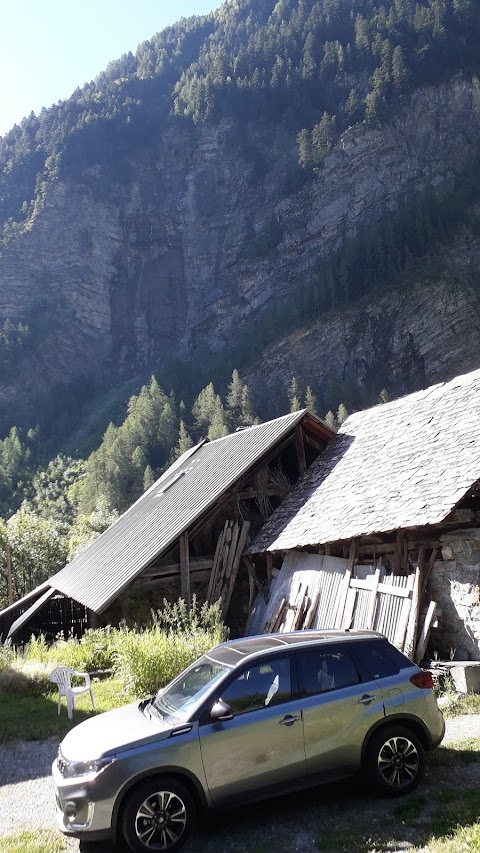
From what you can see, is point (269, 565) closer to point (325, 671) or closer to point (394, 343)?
point (325, 671)

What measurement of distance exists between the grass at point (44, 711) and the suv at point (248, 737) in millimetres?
3924

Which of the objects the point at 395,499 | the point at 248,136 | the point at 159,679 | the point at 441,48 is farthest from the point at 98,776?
the point at 248,136

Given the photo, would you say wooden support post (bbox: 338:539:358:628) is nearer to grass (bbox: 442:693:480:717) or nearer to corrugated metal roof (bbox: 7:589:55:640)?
grass (bbox: 442:693:480:717)

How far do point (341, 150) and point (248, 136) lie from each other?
1178 inches

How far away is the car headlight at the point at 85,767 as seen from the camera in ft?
17.5

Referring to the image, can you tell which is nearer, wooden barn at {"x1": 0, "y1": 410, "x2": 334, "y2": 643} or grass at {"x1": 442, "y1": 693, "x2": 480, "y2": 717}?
grass at {"x1": 442, "y1": 693, "x2": 480, "y2": 717}

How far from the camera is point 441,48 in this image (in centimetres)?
9838

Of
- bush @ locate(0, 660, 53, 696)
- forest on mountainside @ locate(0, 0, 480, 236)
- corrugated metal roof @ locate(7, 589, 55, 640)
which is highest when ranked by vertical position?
forest on mountainside @ locate(0, 0, 480, 236)

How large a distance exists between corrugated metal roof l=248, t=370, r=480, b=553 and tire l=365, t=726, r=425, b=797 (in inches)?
166

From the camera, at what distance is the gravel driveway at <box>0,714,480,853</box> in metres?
5.82

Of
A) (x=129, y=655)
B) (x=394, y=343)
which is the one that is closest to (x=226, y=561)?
(x=129, y=655)

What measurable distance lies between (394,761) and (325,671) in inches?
43.0

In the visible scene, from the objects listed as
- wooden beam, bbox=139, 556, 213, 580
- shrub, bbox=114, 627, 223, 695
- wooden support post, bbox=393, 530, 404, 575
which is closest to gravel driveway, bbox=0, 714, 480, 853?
shrub, bbox=114, 627, 223, 695

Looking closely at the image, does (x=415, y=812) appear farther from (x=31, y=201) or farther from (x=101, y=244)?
(x=31, y=201)
